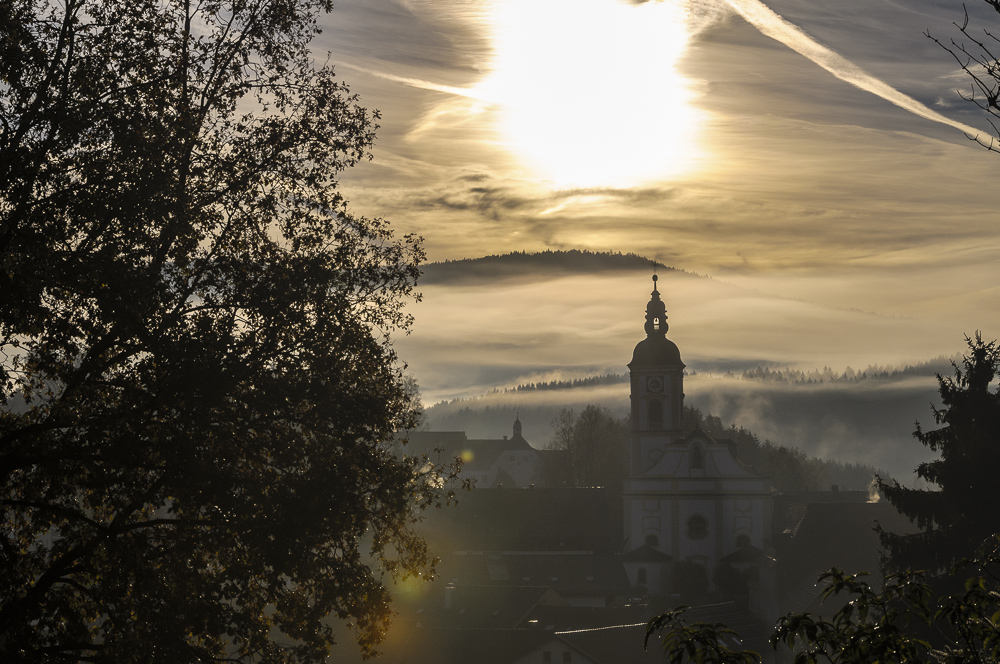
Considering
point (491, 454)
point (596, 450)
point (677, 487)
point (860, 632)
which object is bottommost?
point (860, 632)

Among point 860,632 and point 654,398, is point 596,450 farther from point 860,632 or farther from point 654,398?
point 860,632

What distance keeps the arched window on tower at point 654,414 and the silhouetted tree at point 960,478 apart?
3811cm

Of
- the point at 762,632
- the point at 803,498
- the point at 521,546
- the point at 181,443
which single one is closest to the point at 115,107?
the point at 181,443

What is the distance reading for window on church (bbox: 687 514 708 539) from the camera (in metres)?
64.0

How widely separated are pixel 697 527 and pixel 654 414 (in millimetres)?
7516

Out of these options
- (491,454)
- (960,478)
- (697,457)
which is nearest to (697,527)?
(697,457)

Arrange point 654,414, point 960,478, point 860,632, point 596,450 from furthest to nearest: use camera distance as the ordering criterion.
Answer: point 596,450 < point 654,414 < point 960,478 < point 860,632

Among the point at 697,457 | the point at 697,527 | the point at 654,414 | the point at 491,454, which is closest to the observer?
the point at 697,527

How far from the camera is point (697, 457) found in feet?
214

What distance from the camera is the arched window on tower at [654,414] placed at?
65.9 meters

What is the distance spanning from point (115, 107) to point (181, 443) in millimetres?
3488

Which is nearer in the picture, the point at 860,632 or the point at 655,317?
the point at 860,632

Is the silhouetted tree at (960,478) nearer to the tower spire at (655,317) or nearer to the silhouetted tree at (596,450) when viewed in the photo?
the tower spire at (655,317)

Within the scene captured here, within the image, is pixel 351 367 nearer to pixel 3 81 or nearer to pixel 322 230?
pixel 322 230
